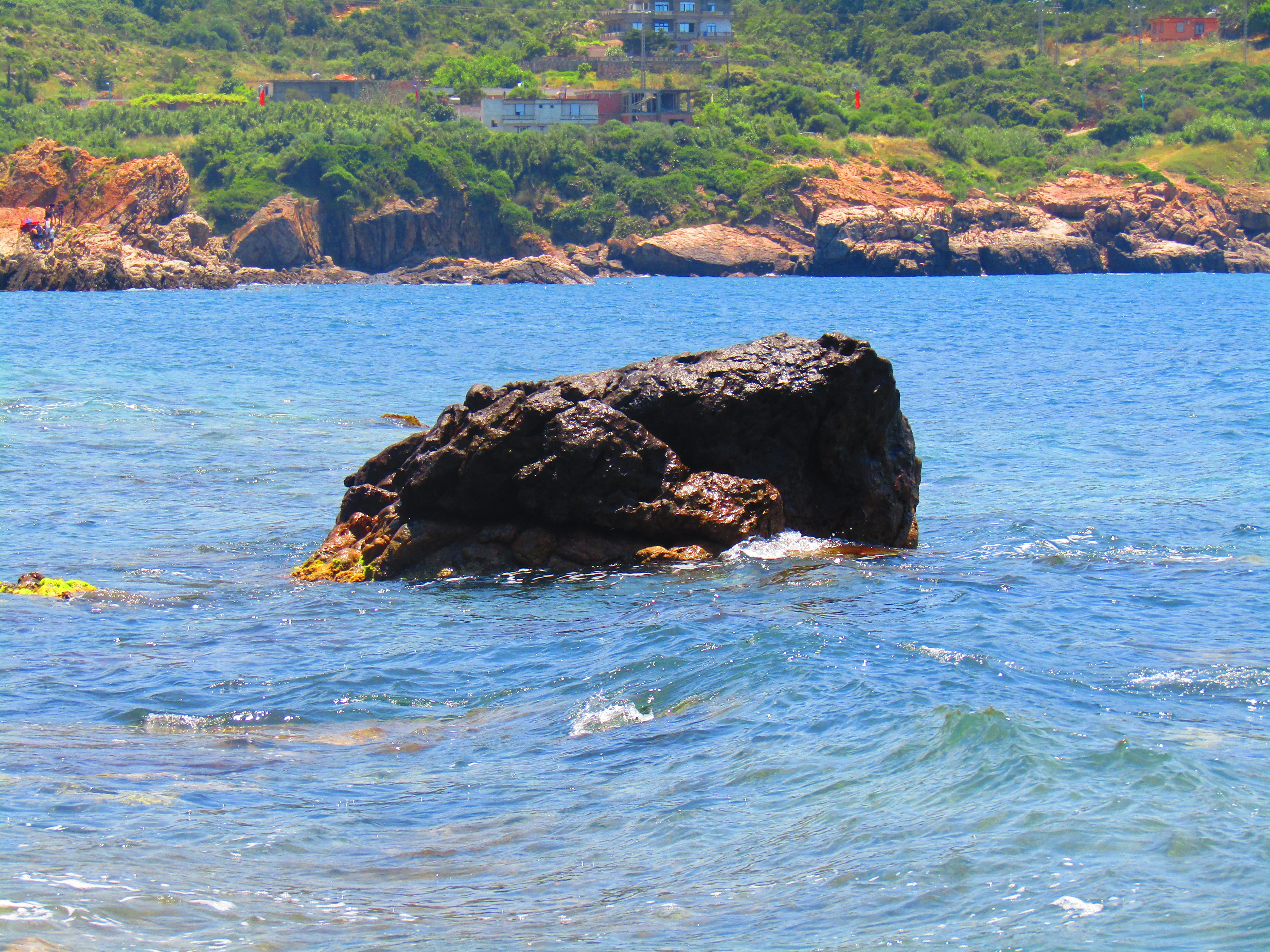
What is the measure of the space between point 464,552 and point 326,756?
15.2 ft

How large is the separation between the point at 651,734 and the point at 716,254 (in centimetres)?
9157

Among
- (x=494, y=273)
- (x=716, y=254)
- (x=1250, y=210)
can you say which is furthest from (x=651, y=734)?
(x=1250, y=210)

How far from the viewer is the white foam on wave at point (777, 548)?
35.5 ft

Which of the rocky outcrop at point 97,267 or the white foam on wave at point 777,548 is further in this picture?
the rocky outcrop at point 97,267

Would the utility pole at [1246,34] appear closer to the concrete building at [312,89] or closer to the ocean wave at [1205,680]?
the concrete building at [312,89]

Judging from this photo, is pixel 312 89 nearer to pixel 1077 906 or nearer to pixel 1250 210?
pixel 1250 210

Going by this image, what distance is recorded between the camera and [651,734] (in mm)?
6852

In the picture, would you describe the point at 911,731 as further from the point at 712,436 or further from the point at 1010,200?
the point at 1010,200

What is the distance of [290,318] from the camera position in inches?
1973

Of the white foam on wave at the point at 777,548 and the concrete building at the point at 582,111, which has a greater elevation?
the concrete building at the point at 582,111

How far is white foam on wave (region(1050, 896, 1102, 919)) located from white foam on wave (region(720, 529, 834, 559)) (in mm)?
6201

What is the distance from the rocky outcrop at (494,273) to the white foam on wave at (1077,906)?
8348 centimetres

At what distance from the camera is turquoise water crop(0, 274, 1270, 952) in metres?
4.72

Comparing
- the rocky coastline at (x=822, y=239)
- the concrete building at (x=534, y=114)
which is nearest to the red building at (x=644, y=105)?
the concrete building at (x=534, y=114)
